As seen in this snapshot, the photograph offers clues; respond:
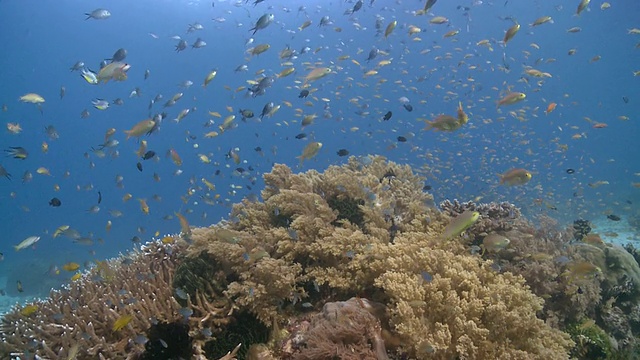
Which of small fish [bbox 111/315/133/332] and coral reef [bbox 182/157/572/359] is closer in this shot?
coral reef [bbox 182/157/572/359]

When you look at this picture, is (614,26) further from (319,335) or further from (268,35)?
(319,335)

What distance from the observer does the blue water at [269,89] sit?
37.3 metres

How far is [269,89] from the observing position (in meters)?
93.5

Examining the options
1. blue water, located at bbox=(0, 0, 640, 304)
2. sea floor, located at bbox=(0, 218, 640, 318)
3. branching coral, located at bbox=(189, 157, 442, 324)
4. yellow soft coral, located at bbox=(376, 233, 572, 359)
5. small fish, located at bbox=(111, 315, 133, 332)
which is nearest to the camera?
yellow soft coral, located at bbox=(376, 233, 572, 359)

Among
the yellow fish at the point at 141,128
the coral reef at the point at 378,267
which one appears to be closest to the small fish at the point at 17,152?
the yellow fish at the point at 141,128

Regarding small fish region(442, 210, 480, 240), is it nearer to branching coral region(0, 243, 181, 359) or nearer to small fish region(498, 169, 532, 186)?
small fish region(498, 169, 532, 186)

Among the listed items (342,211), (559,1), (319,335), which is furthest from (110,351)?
(559,1)

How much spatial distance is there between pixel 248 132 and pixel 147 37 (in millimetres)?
41105

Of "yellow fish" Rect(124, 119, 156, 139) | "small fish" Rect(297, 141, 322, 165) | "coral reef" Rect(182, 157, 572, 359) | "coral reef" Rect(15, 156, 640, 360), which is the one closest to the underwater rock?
"coral reef" Rect(15, 156, 640, 360)

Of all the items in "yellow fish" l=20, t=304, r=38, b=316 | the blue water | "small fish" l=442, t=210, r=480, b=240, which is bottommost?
the blue water

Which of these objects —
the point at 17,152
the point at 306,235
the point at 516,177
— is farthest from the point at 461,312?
the point at 17,152

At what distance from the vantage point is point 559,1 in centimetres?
4959

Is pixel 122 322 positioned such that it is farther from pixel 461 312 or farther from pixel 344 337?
pixel 461 312

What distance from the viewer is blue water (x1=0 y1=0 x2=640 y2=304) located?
37.3 metres
